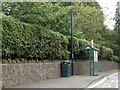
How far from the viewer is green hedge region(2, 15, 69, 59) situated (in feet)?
59.3

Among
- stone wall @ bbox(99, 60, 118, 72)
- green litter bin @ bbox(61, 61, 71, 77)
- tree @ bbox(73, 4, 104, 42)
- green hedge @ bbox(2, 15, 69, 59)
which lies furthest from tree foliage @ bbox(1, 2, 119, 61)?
stone wall @ bbox(99, 60, 118, 72)

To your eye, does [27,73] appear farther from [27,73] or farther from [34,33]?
[34,33]

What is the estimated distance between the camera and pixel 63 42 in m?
28.1

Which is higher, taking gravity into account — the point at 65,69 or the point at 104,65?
the point at 65,69

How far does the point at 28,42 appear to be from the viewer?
20.7 meters

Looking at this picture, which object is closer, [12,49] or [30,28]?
[12,49]

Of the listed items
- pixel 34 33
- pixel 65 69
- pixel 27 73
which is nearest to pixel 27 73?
pixel 27 73

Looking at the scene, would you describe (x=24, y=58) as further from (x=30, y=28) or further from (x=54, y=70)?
(x=54, y=70)

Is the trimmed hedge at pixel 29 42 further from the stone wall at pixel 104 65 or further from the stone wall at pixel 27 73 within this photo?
the stone wall at pixel 104 65

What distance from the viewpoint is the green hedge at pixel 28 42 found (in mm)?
18083

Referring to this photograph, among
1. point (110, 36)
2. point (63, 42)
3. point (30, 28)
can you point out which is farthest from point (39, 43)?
point (110, 36)

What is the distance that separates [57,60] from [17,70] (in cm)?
915

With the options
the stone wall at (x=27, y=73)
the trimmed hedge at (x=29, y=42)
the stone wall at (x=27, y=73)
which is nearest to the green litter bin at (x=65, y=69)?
the stone wall at (x=27, y=73)

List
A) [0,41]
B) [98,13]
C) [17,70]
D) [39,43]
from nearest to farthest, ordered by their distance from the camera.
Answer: [0,41] < [17,70] < [39,43] < [98,13]
